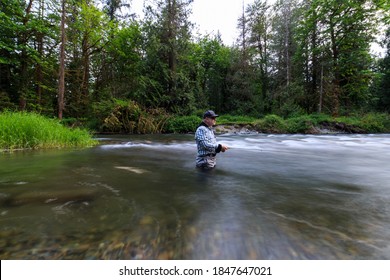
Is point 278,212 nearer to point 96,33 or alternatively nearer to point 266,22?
point 96,33

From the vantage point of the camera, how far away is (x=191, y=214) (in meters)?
3.45

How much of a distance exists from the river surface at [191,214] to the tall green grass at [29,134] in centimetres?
346

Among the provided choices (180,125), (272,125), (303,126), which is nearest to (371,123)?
(303,126)

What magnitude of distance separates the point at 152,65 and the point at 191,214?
22.1 m

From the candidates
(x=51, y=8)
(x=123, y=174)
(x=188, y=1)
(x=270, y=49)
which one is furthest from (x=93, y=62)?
(x=123, y=174)

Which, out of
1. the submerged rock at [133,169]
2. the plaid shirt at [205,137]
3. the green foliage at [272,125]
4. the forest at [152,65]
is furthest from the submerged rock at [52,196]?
the green foliage at [272,125]

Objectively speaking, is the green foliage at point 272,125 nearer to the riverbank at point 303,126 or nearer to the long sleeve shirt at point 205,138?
the riverbank at point 303,126

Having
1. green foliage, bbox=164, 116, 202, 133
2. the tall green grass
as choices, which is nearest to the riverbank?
green foliage, bbox=164, 116, 202, 133

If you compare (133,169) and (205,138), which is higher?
(205,138)

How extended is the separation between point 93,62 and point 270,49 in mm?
22677

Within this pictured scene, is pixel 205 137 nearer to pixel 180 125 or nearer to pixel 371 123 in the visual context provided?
pixel 180 125

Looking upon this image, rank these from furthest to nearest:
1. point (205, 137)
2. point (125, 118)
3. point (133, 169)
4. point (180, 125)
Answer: point (180, 125), point (125, 118), point (133, 169), point (205, 137)

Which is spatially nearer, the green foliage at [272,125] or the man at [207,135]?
the man at [207,135]

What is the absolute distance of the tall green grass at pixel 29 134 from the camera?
29.8 feet
